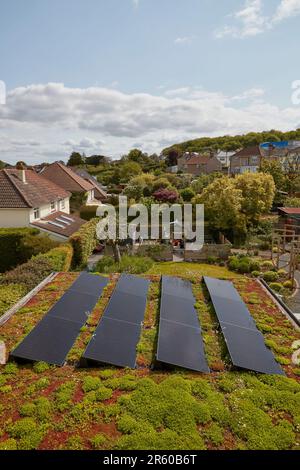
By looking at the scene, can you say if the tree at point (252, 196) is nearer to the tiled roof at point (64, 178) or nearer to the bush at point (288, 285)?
the bush at point (288, 285)

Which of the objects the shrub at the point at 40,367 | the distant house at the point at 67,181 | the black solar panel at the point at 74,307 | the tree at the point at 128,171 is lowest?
the shrub at the point at 40,367

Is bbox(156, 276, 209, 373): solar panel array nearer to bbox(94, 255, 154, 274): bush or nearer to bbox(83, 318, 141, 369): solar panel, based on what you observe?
bbox(83, 318, 141, 369): solar panel

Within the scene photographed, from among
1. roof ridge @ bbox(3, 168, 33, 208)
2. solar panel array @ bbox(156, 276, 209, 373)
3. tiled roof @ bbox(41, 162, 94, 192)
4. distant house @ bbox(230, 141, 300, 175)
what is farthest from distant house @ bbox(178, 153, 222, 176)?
solar panel array @ bbox(156, 276, 209, 373)

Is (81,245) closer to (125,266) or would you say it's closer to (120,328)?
(125,266)

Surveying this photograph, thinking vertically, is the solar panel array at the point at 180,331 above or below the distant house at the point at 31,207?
below

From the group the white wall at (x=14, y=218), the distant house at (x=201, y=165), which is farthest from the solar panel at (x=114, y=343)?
the distant house at (x=201, y=165)
